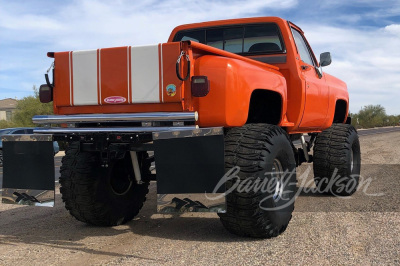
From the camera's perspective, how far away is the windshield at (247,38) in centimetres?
587

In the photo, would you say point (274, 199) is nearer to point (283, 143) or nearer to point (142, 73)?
point (283, 143)

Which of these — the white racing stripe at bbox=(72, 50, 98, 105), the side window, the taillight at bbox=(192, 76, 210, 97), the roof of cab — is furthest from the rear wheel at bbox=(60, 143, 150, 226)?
the side window

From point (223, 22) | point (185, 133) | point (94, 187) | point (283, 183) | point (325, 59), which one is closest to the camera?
point (185, 133)

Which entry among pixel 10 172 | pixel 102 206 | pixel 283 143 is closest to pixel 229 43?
pixel 283 143

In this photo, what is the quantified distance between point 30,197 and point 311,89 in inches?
147

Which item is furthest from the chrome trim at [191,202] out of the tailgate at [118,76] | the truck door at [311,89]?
the truck door at [311,89]

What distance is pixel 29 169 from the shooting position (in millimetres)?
4754

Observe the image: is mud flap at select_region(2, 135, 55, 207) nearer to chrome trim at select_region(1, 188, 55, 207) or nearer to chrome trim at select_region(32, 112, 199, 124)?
chrome trim at select_region(1, 188, 55, 207)

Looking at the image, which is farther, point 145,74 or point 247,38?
point 247,38

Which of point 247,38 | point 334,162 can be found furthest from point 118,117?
point 334,162

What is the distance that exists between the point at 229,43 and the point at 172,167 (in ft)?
8.90

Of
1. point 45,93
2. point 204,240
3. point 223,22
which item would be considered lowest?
point 204,240

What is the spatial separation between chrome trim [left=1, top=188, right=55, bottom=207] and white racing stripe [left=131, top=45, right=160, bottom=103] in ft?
4.56

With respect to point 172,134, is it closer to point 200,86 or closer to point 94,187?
point 200,86
